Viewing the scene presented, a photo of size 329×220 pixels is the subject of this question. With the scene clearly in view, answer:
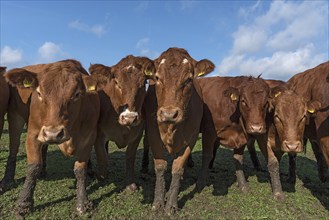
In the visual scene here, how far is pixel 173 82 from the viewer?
580 cm

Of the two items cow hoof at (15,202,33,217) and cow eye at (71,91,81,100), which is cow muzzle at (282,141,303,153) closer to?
cow eye at (71,91,81,100)

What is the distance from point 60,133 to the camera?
5055 millimetres

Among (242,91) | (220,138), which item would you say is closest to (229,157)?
(220,138)

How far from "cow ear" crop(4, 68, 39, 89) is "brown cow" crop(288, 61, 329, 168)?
Answer: 5.37 m

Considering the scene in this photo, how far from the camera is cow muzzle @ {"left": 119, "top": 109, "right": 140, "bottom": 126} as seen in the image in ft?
20.1

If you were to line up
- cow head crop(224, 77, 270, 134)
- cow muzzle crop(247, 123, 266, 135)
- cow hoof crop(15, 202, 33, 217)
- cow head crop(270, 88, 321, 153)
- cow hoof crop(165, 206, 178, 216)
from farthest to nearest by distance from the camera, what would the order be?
cow head crop(224, 77, 270, 134) < cow muzzle crop(247, 123, 266, 135) < cow head crop(270, 88, 321, 153) < cow hoof crop(165, 206, 178, 216) < cow hoof crop(15, 202, 33, 217)

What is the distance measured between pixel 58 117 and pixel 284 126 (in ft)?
14.4

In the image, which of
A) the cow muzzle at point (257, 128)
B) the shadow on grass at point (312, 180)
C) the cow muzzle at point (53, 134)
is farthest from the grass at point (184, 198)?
the cow muzzle at point (53, 134)

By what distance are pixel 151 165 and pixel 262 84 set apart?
4.25 meters

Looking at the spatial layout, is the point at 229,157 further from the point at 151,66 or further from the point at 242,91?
the point at 151,66

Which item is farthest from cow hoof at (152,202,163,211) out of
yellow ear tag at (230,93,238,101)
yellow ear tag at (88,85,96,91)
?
yellow ear tag at (230,93,238,101)

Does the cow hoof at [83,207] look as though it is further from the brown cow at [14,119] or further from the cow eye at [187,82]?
the cow eye at [187,82]

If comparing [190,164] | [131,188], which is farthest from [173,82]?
[190,164]

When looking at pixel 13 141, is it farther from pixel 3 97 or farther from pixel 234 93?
pixel 234 93
